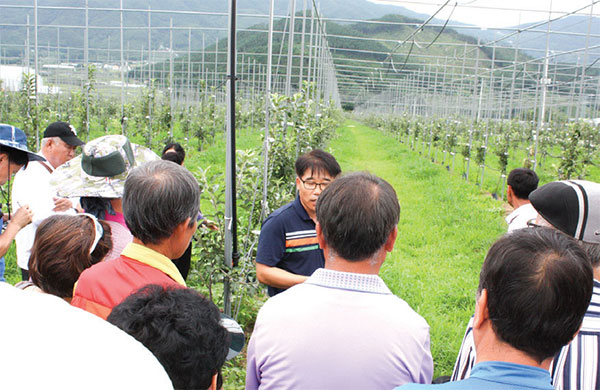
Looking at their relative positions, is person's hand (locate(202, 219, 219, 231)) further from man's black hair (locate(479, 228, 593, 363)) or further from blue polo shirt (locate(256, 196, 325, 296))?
man's black hair (locate(479, 228, 593, 363))

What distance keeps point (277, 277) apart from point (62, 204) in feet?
3.99

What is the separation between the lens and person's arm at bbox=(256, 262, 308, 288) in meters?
2.45

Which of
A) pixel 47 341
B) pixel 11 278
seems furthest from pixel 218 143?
pixel 47 341

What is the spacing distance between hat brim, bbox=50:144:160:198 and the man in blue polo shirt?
0.72 metres

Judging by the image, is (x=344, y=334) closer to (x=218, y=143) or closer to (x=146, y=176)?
(x=146, y=176)

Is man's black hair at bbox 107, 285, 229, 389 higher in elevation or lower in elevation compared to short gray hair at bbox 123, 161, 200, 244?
lower

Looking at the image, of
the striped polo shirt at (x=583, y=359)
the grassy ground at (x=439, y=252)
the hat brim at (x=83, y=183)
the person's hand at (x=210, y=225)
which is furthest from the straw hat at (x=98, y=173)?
the striped polo shirt at (x=583, y=359)

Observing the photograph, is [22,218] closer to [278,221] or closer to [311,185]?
[278,221]

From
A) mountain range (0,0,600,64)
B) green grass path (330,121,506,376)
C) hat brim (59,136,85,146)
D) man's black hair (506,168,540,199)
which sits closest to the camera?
hat brim (59,136,85,146)

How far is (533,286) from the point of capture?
108cm

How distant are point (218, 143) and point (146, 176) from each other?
16.2 m

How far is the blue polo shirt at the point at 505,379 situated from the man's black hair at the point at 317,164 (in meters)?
1.73

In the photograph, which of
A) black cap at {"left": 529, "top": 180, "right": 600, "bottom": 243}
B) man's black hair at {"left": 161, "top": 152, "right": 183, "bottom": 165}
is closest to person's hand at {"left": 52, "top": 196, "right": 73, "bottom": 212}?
man's black hair at {"left": 161, "top": 152, "right": 183, "bottom": 165}

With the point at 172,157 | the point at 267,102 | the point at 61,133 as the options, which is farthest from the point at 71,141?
the point at 267,102
